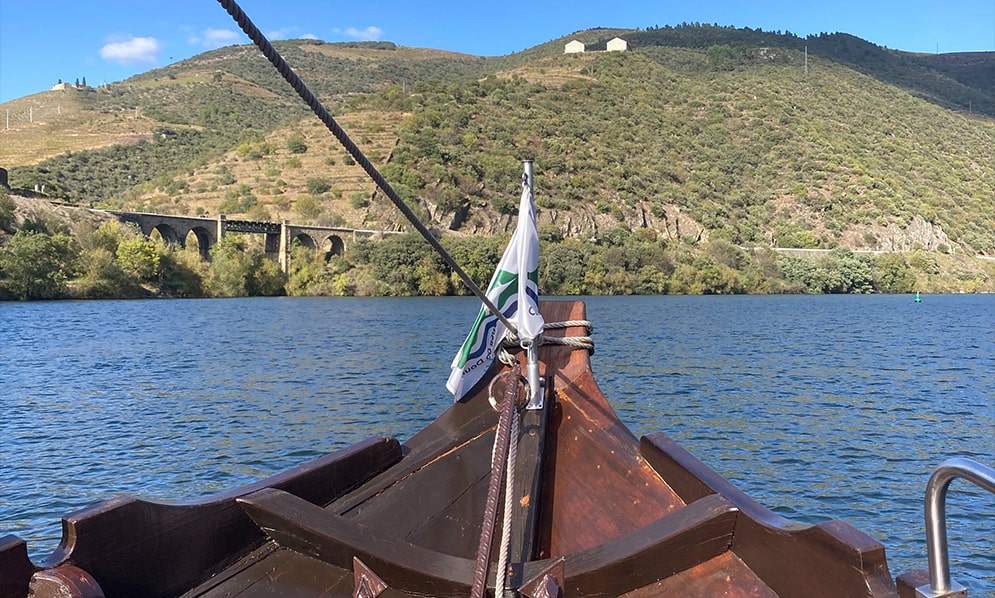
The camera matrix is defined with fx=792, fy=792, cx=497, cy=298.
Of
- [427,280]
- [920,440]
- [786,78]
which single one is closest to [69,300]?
[427,280]

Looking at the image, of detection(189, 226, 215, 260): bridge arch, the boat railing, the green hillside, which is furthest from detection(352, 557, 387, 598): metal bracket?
detection(189, 226, 215, 260): bridge arch

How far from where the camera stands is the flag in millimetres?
5562

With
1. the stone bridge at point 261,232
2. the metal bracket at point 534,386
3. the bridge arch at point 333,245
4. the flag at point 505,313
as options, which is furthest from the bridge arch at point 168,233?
the metal bracket at point 534,386

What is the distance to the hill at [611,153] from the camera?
3962 inches

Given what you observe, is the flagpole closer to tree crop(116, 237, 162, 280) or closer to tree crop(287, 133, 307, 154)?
tree crop(116, 237, 162, 280)

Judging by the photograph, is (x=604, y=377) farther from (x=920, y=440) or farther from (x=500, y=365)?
(x=500, y=365)

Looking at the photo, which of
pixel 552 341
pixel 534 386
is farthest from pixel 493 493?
pixel 552 341

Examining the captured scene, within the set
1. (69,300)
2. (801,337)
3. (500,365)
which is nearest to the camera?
(500,365)

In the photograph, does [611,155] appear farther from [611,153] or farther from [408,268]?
[408,268]

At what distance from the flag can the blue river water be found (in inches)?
219

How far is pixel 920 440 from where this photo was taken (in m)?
14.9

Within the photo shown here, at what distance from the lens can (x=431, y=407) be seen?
18.3m

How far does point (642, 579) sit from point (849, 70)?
628 ft

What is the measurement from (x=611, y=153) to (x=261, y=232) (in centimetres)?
5473
